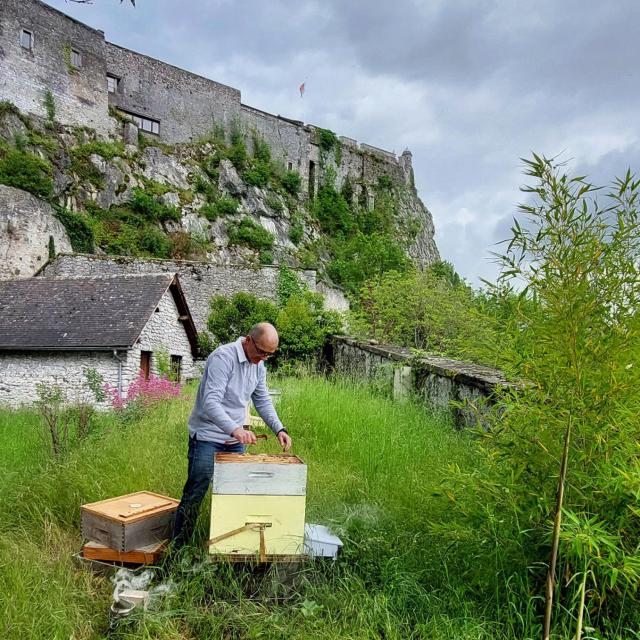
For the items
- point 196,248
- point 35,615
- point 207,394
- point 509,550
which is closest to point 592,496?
point 509,550

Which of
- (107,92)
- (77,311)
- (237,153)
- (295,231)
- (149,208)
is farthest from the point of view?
(295,231)

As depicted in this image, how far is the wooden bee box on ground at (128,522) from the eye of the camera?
12.1 feet

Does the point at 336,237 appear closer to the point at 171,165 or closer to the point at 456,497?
the point at 171,165

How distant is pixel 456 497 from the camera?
11.0 ft

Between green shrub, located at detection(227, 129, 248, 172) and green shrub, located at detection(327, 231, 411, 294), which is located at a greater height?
green shrub, located at detection(227, 129, 248, 172)

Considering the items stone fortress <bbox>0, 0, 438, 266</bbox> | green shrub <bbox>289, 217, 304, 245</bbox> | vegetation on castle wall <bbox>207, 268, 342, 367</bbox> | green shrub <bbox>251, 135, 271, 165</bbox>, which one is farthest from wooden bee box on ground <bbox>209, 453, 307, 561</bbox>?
green shrub <bbox>251, 135, 271, 165</bbox>

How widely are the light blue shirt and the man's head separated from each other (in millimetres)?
44

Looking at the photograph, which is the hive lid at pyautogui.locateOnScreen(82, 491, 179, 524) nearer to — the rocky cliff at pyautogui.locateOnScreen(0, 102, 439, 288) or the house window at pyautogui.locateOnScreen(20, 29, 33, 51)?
the rocky cliff at pyautogui.locateOnScreen(0, 102, 439, 288)

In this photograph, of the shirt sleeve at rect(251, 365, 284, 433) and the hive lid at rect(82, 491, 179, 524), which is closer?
the hive lid at rect(82, 491, 179, 524)

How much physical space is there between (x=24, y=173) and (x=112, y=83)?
39.7 feet

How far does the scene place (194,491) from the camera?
12.5ft

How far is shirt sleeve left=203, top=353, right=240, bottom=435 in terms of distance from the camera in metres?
3.70

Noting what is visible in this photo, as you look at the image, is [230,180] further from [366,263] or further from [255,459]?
[255,459]

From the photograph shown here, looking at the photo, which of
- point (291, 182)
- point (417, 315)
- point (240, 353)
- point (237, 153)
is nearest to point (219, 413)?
point (240, 353)
